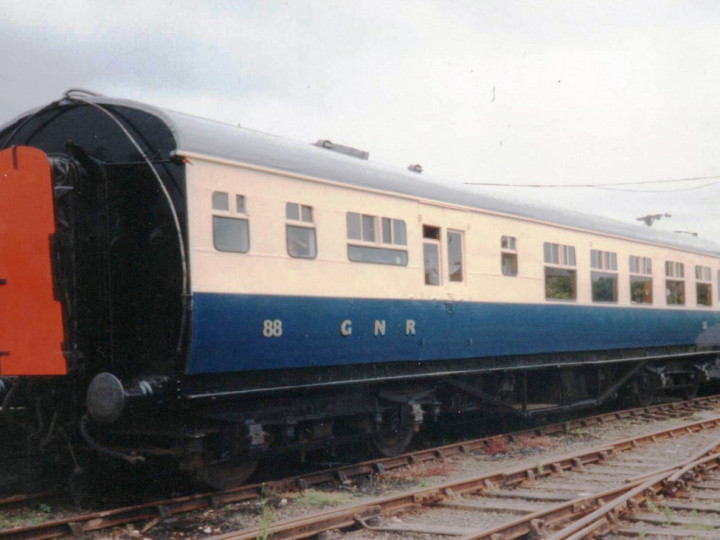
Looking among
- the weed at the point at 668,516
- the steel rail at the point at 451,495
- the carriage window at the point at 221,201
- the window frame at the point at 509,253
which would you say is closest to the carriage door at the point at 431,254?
the window frame at the point at 509,253

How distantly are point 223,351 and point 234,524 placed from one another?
1.43m

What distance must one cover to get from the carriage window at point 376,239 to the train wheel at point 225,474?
91.3 inches

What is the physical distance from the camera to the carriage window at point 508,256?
11.6 m

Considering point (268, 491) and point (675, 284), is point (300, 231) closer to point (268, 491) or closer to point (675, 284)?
point (268, 491)

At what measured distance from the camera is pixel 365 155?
10.3 meters

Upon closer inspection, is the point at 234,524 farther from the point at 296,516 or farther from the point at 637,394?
the point at 637,394

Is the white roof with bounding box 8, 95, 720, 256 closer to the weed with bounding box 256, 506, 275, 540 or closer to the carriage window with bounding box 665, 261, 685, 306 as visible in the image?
the weed with bounding box 256, 506, 275, 540

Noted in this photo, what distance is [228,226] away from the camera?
768cm

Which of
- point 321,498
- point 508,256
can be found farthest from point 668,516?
point 508,256

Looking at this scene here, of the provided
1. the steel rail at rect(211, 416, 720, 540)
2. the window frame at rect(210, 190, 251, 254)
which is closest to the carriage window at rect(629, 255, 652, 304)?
the steel rail at rect(211, 416, 720, 540)

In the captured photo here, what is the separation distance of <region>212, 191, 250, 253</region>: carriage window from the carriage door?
9.50 ft

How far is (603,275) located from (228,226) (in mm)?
8016

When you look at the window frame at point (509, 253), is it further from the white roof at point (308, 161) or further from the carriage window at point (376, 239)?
the carriage window at point (376, 239)

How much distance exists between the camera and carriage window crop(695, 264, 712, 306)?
17.3 meters
